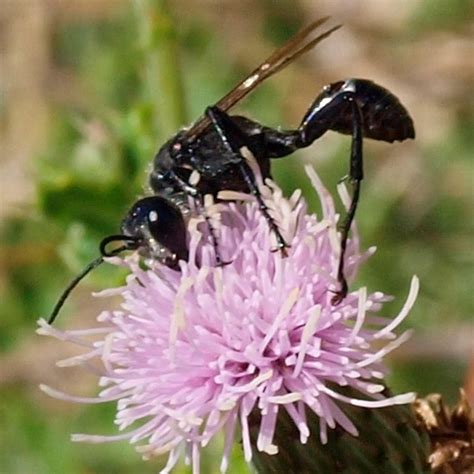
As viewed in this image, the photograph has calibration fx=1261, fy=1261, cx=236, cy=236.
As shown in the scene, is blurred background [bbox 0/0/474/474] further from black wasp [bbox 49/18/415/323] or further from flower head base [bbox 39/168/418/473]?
flower head base [bbox 39/168/418/473]

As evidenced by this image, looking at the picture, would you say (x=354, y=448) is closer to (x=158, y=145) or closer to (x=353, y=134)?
(x=353, y=134)

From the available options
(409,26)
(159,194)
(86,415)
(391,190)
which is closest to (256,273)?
(159,194)

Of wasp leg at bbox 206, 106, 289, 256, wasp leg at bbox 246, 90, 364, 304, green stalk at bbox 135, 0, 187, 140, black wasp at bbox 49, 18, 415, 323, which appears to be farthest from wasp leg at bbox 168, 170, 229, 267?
green stalk at bbox 135, 0, 187, 140

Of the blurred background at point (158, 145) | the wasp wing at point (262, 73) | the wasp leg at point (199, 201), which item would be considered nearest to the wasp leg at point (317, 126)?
the wasp wing at point (262, 73)

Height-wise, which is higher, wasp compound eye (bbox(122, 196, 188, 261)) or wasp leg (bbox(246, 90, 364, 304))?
wasp leg (bbox(246, 90, 364, 304))

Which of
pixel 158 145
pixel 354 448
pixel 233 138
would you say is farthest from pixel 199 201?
pixel 158 145

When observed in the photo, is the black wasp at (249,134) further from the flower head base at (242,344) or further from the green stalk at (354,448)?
the green stalk at (354,448)

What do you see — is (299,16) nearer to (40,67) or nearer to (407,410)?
(40,67)
